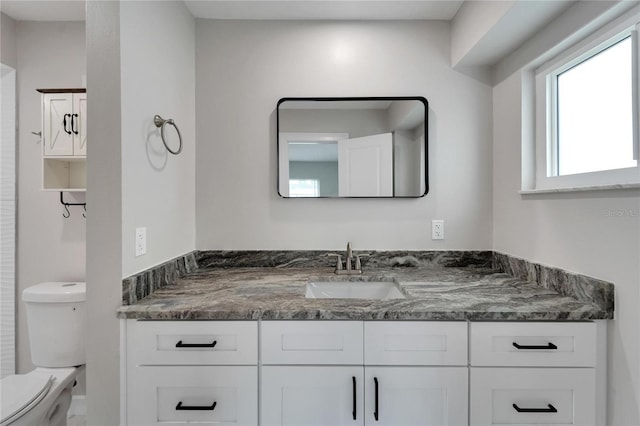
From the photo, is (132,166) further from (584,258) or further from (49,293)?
(584,258)

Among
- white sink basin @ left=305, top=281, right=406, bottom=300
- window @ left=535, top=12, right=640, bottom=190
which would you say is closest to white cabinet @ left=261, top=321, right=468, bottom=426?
white sink basin @ left=305, top=281, right=406, bottom=300

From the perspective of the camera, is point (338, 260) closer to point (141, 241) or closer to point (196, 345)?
point (196, 345)

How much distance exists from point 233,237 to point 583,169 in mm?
1793

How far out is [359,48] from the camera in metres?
1.91

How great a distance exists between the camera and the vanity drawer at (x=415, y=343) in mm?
1184

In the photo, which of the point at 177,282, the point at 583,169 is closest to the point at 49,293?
the point at 177,282

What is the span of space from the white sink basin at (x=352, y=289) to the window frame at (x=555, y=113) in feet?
3.00

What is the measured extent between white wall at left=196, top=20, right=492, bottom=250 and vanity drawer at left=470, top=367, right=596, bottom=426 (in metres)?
0.85

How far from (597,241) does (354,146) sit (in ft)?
3.92

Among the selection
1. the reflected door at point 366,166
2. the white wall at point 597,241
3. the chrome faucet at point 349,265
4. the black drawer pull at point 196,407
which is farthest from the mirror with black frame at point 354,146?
the black drawer pull at point 196,407

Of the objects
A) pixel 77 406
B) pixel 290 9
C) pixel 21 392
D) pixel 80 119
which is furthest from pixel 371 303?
pixel 77 406

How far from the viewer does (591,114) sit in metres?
1.32

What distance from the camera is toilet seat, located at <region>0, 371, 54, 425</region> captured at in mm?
1263

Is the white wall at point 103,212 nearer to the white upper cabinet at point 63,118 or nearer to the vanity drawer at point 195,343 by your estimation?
the vanity drawer at point 195,343
